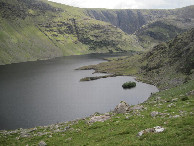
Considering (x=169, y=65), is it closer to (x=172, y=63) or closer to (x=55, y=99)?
(x=172, y=63)

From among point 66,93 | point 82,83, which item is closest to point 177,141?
point 66,93

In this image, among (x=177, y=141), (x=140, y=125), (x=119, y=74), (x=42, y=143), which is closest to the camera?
(x=177, y=141)

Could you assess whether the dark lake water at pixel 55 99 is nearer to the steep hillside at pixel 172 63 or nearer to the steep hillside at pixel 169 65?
the steep hillside at pixel 169 65

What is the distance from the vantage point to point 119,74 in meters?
183

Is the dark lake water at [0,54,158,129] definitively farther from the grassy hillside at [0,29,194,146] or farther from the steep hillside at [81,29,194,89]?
the grassy hillside at [0,29,194,146]

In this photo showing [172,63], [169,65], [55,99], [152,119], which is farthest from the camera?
[169,65]

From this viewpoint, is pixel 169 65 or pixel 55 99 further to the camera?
pixel 169 65

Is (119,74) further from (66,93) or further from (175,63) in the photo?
(66,93)

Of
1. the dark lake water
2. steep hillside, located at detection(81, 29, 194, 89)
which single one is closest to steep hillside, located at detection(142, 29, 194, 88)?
steep hillside, located at detection(81, 29, 194, 89)

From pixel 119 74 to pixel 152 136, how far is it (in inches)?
6349

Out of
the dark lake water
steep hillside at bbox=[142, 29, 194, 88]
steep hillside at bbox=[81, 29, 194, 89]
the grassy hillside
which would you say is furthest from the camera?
steep hillside at bbox=[81, 29, 194, 89]

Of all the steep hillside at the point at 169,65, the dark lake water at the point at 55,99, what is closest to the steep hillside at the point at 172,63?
the steep hillside at the point at 169,65

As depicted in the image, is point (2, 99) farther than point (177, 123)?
Yes

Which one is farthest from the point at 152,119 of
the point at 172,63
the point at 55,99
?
the point at 172,63
